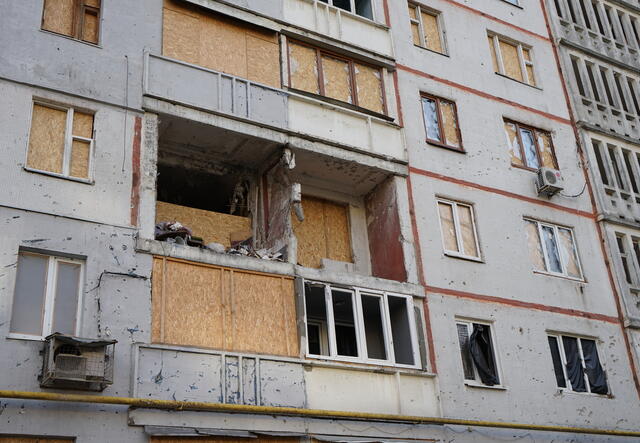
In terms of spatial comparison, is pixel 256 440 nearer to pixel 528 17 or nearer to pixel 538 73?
pixel 538 73

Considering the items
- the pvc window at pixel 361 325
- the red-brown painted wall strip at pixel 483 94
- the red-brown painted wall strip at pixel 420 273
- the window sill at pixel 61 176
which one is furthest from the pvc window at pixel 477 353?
the window sill at pixel 61 176

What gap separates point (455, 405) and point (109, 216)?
345 inches

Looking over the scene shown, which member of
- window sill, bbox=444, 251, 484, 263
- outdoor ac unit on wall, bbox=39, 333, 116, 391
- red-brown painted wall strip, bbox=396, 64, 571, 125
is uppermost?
red-brown painted wall strip, bbox=396, 64, 571, 125

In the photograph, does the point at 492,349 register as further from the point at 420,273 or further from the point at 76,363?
the point at 76,363

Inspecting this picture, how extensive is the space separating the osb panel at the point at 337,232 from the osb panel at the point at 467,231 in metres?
3.01

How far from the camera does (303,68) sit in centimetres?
1955

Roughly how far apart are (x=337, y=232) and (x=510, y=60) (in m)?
9.09

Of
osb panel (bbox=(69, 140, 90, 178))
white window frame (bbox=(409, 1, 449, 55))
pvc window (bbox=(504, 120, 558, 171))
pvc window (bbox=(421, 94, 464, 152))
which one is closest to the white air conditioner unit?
pvc window (bbox=(504, 120, 558, 171))

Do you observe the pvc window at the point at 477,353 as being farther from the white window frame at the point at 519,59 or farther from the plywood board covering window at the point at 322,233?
the white window frame at the point at 519,59

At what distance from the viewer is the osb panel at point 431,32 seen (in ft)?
75.0

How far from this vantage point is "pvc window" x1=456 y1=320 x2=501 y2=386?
59.9 ft

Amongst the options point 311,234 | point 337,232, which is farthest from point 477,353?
point 311,234

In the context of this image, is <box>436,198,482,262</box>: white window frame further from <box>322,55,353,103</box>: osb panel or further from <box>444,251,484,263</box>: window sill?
<box>322,55,353,103</box>: osb panel

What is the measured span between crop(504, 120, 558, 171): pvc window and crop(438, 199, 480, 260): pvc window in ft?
9.51
